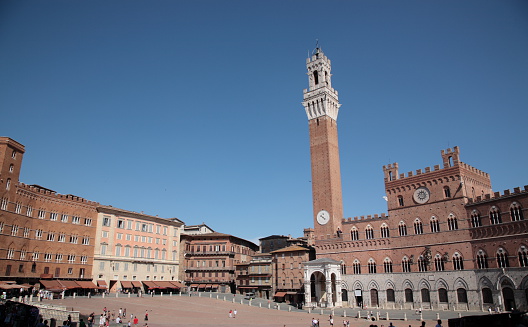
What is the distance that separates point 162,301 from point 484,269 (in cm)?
3981

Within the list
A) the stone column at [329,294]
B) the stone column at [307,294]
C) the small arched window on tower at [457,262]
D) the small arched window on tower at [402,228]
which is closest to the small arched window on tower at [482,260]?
the small arched window on tower at [457,262]

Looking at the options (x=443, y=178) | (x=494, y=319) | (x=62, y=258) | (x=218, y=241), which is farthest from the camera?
(x=218, y=241)

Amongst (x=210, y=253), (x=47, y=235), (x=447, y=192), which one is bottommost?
(x=210, y=253)

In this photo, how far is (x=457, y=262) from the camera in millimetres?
51344

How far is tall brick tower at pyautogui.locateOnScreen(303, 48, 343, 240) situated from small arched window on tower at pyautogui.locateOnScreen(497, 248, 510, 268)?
2307 cm

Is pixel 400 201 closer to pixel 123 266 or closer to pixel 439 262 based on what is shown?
pixel 439 262

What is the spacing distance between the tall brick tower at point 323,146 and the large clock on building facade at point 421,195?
13.1m

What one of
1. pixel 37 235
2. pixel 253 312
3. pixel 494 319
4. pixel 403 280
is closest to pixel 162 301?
pixel 253 312

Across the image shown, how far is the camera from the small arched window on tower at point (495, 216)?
4819cm

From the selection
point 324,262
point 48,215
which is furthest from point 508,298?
point 48,215

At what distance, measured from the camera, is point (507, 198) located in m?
47.3

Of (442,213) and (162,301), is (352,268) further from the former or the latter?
(162,301)

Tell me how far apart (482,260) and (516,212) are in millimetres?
6870

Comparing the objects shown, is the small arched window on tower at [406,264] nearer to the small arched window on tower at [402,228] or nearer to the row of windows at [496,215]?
the small arched window on tower at [402,228]
